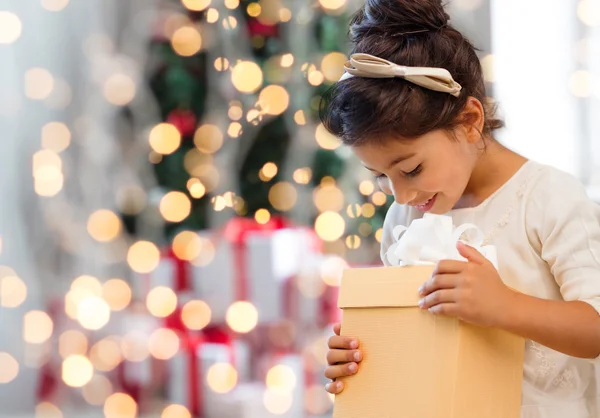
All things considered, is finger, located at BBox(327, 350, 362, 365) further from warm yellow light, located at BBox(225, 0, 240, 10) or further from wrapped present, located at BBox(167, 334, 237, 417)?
warm yellow light, located at BBox(225, 0, 240, 10)

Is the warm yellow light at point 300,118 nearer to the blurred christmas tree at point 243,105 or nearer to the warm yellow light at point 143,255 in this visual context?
the blurred christmas tree at point 243,105

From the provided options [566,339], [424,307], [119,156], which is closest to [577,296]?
[566,339]

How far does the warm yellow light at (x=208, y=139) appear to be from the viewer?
7.93ft

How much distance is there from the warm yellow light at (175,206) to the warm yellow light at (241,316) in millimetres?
291

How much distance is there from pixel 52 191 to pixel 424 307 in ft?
5.54

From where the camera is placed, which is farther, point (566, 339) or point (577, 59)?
point (577, 59)

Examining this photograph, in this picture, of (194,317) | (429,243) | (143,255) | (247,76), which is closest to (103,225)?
(143,255)

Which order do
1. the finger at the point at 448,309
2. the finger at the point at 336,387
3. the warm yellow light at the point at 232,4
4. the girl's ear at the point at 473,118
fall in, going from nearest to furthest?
the finger at the point at 448,309 → the finger at the point at 336,387 → the girl's ear at the point at 473,118 → the warm yellow light at the point at 232,4

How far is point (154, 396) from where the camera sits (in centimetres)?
243

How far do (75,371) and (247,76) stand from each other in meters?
0.95

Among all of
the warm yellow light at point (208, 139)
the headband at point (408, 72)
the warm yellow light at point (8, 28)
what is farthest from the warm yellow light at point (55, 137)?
the headband at point (408, 72)

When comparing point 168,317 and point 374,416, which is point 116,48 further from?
point 374,416

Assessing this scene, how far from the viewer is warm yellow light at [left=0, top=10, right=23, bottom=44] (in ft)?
8.15

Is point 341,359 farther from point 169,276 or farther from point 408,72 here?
point 169,276
